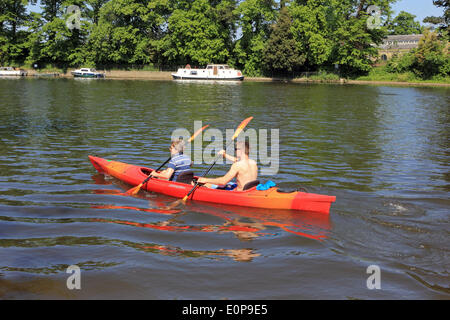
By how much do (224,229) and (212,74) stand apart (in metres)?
58.4

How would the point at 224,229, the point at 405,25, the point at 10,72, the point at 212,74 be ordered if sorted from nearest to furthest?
1. the point at 224,229
2. the point at 212,74
3. the point at 10,72
4. the point at 405,25

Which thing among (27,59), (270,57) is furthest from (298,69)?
(27,59)

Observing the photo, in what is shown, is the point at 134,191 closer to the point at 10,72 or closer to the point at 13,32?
the point at 10,72

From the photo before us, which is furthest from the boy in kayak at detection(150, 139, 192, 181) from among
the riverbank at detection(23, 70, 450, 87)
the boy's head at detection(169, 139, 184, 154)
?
the riverbank at detection(23, 70, 450, 87)

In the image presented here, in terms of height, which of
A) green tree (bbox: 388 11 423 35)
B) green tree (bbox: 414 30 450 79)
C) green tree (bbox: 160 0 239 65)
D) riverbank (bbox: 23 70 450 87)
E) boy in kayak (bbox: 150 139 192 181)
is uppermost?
green tree (bbox: 388 11 423 35)

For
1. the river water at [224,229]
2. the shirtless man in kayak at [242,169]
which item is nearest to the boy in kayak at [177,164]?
the river water at [224,229]

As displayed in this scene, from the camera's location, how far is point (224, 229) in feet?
28.2

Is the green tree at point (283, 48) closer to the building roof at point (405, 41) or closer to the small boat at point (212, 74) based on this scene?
the small boat at point (212, 74)

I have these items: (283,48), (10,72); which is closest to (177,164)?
(283,48)

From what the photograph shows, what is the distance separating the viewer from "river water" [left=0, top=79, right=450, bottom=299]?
6273 mm

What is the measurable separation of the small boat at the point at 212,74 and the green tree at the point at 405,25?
169ft

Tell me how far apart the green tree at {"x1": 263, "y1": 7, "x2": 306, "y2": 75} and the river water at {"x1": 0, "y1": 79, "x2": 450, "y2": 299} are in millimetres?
45912

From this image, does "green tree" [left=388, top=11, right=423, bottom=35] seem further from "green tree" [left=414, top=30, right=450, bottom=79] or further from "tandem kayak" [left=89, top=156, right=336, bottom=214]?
"tandem kayak" [left=89, top=156, right=336, bottom=214]

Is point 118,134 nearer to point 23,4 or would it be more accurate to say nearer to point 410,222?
point 410,222
